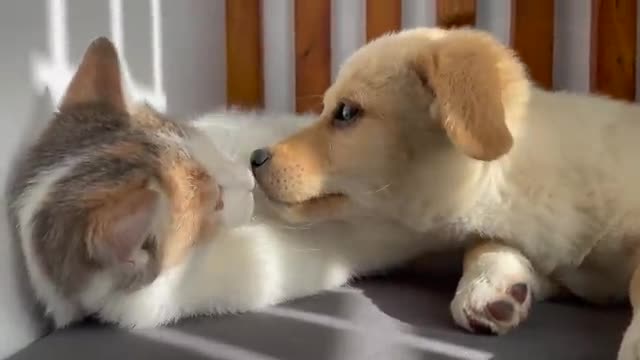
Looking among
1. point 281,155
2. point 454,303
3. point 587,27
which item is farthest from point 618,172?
point 587,27

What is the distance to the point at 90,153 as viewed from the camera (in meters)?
1.09

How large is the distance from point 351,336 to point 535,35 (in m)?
0.82

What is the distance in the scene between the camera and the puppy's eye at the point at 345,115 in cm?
116

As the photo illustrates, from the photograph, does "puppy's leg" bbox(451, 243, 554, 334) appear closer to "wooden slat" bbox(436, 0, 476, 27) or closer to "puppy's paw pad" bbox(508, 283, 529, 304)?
"puppy's paw pad" bbox(508, 283, 529, 304)

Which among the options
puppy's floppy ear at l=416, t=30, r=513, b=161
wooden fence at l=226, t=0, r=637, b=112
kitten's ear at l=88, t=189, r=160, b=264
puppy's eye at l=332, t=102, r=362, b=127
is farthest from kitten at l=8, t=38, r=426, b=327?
wooden fence at l=226, t=0, r=637, b=112

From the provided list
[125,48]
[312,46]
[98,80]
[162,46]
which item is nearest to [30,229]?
[98,80]

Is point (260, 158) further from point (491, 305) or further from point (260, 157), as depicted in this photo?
point (491, 305)

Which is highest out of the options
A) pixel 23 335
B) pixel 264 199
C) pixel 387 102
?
pixel 387 102

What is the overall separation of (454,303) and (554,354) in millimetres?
159

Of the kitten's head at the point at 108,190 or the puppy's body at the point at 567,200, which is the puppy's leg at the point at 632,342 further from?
the kitten's head at the point at 108,190

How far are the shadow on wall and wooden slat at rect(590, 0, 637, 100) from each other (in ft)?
2.37

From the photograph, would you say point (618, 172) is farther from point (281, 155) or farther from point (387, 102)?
point (281, 155)

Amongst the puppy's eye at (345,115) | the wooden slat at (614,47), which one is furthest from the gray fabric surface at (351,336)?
the wooden slat at (614,47)

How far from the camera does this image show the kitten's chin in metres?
1.14
